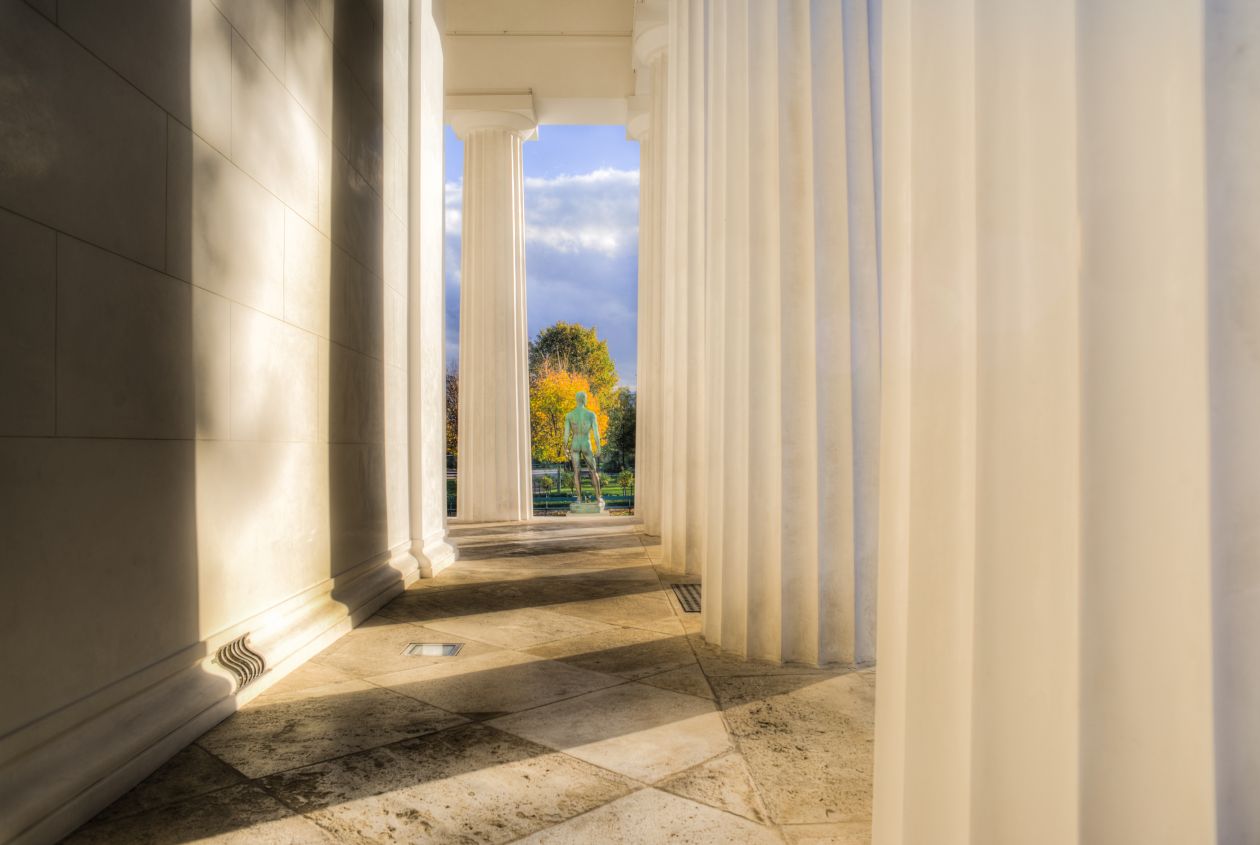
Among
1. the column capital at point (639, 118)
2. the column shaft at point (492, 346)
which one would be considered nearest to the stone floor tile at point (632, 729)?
the column shaft at point (492, 346)

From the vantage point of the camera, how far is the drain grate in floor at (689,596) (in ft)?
28.2

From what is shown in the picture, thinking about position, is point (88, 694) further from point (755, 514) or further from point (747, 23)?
point (747, 23)

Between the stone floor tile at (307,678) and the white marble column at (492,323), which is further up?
the white marble column at (492,323)

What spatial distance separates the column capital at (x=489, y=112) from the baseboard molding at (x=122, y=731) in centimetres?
1860

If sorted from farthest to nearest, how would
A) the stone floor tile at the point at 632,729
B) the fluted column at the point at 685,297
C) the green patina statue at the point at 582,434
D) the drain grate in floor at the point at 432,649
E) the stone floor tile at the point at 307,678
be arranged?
the green patina statue at the point at 582,434, the fluted column at the point at 685,297, the drain grate in floor at the point at 432,649, the stone floor tile at the point at 307,678, the stone floor tile at the point at 632,729

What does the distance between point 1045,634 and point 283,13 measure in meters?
8.01

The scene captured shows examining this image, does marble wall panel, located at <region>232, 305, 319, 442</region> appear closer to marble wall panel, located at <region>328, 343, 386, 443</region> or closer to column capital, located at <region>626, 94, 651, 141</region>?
marble wall panel, located at <region>328, 343, 386, 443</region>

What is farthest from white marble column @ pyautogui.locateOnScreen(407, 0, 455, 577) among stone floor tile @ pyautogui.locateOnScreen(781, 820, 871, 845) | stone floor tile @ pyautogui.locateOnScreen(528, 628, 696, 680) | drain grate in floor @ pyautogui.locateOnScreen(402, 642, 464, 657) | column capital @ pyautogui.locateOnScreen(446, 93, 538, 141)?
column capital @ pyautogui.locateOnScreen(446, 93, 538, 141)

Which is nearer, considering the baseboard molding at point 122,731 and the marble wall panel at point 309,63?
the baseboard molding at point 122,731

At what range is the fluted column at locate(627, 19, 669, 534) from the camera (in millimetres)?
16266

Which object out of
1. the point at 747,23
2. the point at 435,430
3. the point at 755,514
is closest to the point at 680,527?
the point at 435,430

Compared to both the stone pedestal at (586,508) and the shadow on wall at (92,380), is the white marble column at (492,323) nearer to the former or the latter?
the stone pedestal at (586,508)

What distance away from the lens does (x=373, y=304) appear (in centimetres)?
970

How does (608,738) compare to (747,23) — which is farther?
(747,23)
